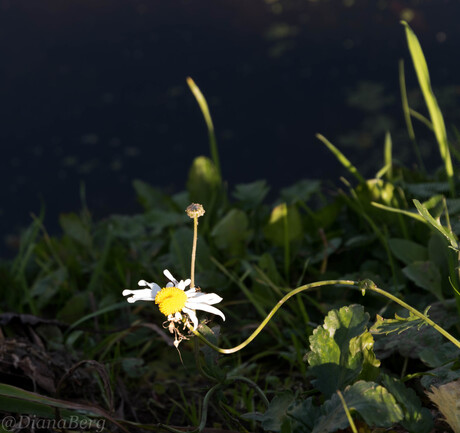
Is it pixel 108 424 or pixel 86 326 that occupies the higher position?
pixel 108 424

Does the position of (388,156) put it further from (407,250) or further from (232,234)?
(232,234)

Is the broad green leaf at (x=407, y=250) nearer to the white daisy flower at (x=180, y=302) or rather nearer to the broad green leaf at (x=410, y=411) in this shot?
the broad green leaf at (x=410, y=411)

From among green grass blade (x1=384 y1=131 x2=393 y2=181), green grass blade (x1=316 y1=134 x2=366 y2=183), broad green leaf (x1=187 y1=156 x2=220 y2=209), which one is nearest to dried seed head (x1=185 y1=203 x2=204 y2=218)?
green grass blade (x1=316 y1=134 x2=366 y2=183)

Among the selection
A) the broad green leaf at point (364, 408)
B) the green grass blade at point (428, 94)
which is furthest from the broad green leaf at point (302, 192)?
the broad green leaf at point (364, 408)

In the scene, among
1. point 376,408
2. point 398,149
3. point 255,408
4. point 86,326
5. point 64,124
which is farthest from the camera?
point 64,124

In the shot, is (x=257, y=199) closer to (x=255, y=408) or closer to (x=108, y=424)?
(x=255, y=408)

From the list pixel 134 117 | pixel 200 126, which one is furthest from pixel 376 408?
pixel 134 117
